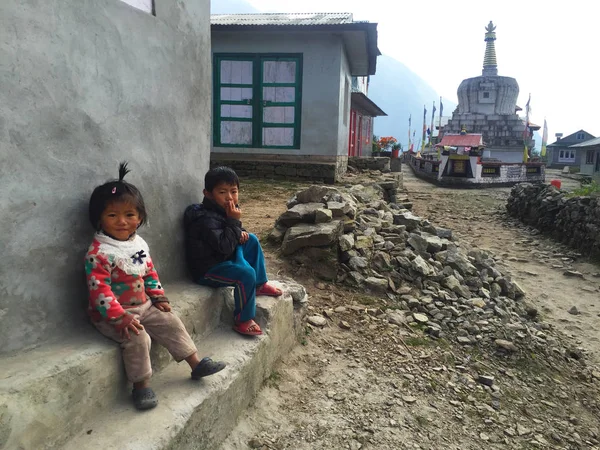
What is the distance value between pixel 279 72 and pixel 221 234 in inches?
342

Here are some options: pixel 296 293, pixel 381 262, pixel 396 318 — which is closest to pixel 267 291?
pixel 296 293

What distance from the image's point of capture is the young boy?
288 cm

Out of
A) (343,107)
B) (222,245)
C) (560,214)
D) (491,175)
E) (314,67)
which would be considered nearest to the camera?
(222,245)

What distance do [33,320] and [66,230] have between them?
0.43m

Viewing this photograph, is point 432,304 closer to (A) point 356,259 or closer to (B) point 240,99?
(A) point 356,259

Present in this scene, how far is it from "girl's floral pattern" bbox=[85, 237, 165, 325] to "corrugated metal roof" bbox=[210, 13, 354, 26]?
30.6 ft

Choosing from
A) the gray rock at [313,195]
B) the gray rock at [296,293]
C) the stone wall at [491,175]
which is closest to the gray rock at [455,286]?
the gray rock at [313,195]

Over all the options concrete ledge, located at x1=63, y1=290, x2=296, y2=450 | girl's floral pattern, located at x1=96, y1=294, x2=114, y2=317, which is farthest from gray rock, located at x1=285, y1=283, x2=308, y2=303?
girl's floral pattern, located at x1=96, y1=294, x2=114, y2=317

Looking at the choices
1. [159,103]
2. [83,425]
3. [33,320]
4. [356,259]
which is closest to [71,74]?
[159,103]

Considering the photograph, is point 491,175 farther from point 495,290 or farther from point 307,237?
point 307,237

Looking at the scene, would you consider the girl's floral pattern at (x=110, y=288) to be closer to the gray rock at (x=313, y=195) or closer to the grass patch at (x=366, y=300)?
the grass patch at (x=366, y=300)

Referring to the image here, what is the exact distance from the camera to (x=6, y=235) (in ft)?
6.11

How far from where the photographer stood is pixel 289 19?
11.0 metres

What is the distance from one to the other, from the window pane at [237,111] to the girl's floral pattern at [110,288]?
29.8ft
